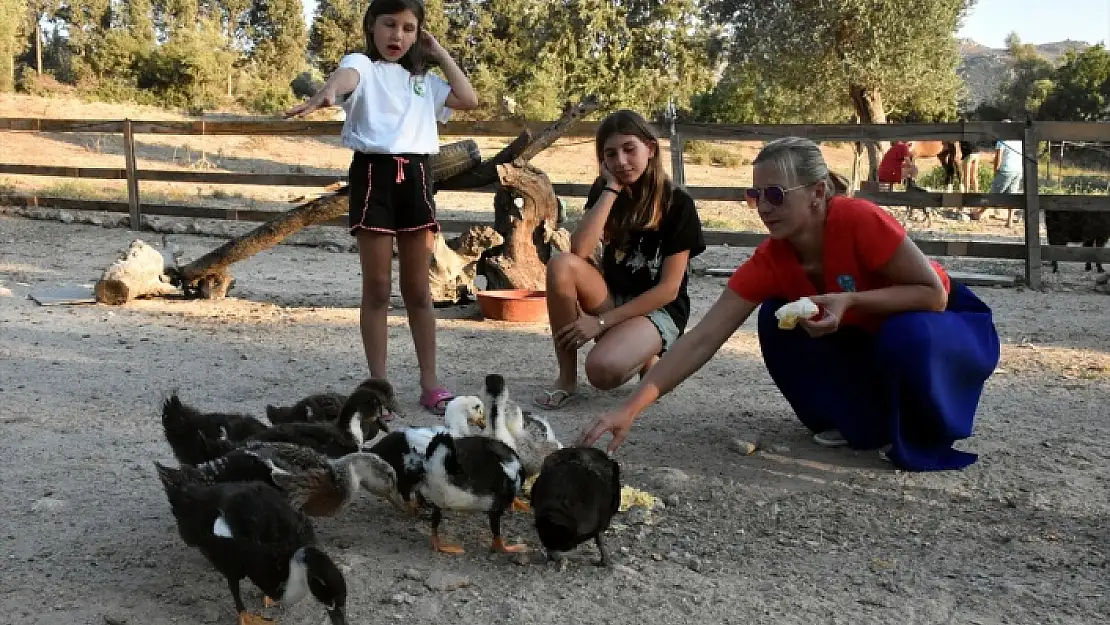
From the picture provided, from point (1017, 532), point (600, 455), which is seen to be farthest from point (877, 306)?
point (600, 455)

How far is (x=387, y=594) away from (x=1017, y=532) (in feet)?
7.95

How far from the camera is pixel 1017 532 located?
396 cm

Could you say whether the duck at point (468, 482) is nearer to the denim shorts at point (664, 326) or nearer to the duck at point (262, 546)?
the duck at point (262, 546)

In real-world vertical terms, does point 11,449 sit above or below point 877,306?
below

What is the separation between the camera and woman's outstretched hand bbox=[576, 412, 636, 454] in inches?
154

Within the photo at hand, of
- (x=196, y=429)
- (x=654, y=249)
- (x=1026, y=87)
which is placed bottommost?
(x=196, y=429)

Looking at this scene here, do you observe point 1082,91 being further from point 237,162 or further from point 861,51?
point 237,162

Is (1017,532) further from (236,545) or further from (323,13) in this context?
(323,13)

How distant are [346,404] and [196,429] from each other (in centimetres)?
65

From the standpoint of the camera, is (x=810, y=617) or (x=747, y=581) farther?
(x=747, y=581)

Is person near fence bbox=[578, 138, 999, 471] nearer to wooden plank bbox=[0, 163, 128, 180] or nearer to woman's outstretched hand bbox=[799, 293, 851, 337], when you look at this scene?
woman's outstretched hand bbox=[799, 293, 851, 337]

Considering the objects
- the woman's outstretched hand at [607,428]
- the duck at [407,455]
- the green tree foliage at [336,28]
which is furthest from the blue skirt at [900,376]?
the green tree foliage at [336,28]

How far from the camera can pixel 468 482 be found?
3.79 metres

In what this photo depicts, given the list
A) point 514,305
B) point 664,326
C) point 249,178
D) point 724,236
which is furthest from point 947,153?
point 664,326
